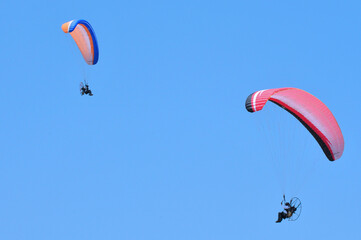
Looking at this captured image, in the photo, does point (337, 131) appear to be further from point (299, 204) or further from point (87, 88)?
Answer: point (87, 88)

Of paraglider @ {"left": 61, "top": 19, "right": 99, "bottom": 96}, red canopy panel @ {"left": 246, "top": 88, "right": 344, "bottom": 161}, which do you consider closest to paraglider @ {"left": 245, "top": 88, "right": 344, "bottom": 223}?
red canopy panel @ {"left": 246, "top": 88, "right": 344, "bottom": 161}

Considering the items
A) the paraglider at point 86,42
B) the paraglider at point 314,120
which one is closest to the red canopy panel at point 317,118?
the paraglider at point 314,120

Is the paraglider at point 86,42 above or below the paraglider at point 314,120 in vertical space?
above

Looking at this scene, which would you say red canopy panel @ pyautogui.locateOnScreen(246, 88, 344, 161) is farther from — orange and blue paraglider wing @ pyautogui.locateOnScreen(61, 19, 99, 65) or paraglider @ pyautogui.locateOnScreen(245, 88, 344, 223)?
orange and blue paraglider wing @ pyautogui.locateOnScreen(61, 19, 99, 65)

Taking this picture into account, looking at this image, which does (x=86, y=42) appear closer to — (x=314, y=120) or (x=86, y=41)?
(x=86, y=41)

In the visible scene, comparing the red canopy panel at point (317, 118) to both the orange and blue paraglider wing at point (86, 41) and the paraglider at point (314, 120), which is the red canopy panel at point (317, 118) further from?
the orange and blue paraglider wing at point (86, 41)

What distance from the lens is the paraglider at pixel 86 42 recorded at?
2589 inches

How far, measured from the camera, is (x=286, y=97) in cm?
4950

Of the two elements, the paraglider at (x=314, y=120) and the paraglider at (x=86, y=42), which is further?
the paraglider at (x=86, y=42)

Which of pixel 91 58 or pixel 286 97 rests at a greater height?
pixel 91 58

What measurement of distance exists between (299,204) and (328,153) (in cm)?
305

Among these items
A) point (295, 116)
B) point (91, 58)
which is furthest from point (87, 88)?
point (295, 116)

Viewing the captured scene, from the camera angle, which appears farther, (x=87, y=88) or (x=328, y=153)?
(x=87, y=88)

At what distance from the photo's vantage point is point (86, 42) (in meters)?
68.0
